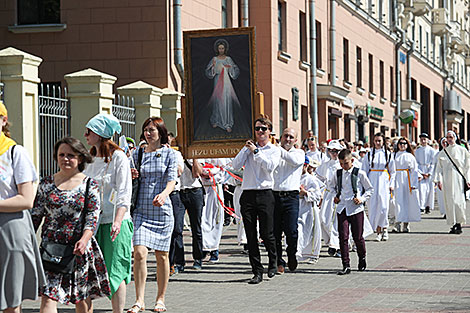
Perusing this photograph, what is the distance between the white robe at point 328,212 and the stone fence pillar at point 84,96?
13.0 ft

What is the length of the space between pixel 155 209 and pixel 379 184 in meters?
8.68

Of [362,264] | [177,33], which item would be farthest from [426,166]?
[362,264]

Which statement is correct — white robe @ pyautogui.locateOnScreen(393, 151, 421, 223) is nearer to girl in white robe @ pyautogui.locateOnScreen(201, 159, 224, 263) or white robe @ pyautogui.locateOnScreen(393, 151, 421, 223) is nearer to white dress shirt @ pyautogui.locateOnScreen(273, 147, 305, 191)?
girl in white robe @ pyautogui.locateOnScreen(201, 159, 224, 263)

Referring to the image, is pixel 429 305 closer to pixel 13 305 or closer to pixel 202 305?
pixel 202 305

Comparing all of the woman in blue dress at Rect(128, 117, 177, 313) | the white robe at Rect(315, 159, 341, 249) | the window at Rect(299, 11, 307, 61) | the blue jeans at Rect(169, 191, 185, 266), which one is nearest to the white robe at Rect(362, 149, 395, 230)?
the white robe at Rect(315, 159, 341, 249)

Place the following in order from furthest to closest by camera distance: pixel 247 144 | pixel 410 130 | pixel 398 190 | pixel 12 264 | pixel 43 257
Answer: pixel 410 130 → pixel 398 190 → pixel 247 144 → pixel 43 257 → pixel 12 264

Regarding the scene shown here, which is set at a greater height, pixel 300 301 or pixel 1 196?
pixel 1 196

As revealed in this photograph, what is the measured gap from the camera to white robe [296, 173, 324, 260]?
13.6m

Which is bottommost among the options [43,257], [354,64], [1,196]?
[43,257]

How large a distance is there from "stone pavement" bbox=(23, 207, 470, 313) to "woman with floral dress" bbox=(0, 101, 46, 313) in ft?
10.4

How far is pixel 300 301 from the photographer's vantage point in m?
9.91

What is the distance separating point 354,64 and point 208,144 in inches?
1061

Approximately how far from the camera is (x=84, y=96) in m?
16.9

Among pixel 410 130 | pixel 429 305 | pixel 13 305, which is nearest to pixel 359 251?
pixel 429 305
